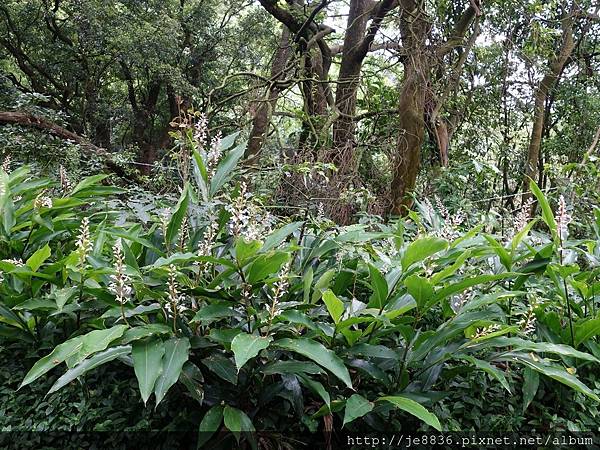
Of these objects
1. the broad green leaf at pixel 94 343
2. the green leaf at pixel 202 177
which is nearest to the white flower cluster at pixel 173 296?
the broad green leaf at pixel 94 343

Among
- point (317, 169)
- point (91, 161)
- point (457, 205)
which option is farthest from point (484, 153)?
point (91, 161)

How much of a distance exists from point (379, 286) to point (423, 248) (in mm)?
164

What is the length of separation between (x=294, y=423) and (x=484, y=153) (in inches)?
195

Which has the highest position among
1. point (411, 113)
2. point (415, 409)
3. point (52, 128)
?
point (411, 113)

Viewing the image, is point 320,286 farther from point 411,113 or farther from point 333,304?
point 411,113

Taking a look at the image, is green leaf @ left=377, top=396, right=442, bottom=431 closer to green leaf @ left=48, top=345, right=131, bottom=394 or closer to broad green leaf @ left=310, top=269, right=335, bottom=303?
broad green leaf @ left=310, top=269, right=335, bottom=303

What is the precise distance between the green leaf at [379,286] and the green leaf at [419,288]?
0.08 meters

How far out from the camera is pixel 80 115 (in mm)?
9461

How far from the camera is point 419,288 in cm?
126

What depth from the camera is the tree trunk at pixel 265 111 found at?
4797 mm

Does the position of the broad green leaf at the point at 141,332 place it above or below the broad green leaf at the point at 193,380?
above

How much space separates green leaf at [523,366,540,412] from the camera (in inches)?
53.2

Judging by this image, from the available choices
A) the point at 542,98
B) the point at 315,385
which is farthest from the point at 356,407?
the point at 542,98

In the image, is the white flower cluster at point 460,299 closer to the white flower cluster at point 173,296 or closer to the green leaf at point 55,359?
the white flower cluster at point 173,296
